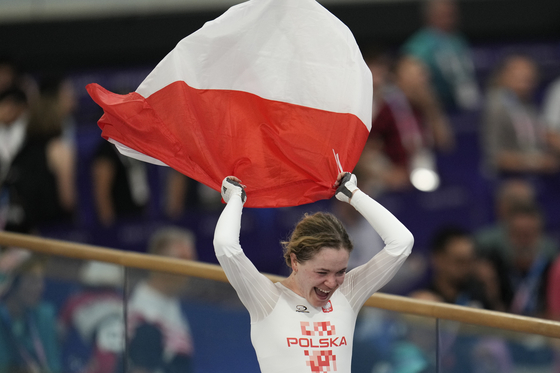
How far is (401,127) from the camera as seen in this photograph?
6.48 m

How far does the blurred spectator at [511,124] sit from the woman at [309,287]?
4.41 m

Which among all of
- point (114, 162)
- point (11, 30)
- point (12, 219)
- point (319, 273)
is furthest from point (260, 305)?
point (11, 30)

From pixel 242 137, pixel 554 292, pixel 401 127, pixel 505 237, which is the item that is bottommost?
pixel 554 292

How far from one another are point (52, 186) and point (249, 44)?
108 inches

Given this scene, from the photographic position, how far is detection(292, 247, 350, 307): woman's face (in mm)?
2668

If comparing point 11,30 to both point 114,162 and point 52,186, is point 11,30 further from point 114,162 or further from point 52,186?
point 52,186

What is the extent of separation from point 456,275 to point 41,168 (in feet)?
9.03

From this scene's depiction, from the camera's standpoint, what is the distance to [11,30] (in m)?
7.04

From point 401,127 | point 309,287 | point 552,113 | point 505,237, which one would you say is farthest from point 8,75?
point 552,113

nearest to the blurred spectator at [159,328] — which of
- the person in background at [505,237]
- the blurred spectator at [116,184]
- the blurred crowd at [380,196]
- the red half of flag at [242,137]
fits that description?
the blurred crowd at [380,196]

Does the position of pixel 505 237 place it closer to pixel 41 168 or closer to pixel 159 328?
pixel 159 328

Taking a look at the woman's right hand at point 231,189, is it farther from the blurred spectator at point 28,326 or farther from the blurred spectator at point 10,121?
the blurred spectator at point 10,121

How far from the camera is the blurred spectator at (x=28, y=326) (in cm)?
426

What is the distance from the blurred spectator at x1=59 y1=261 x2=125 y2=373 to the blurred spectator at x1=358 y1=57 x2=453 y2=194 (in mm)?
2590
